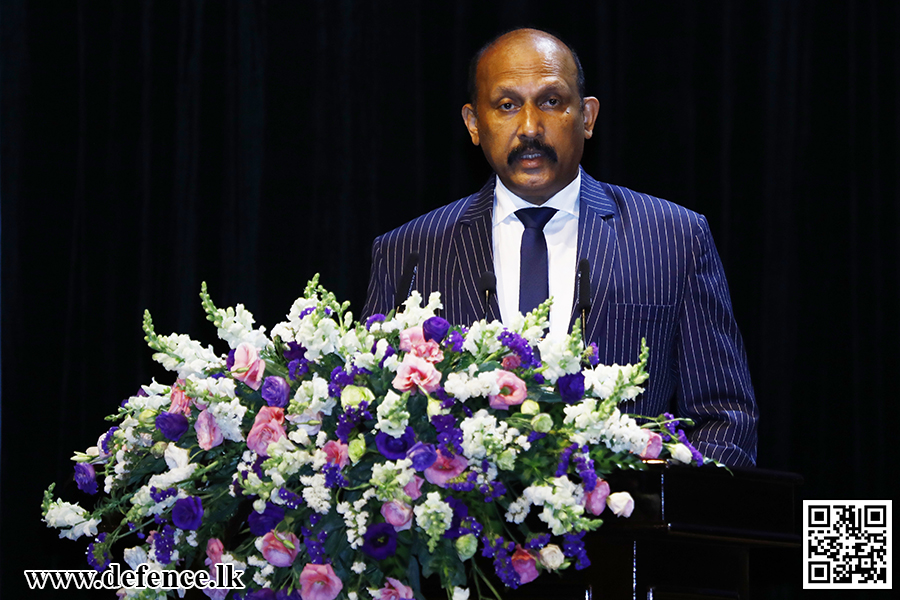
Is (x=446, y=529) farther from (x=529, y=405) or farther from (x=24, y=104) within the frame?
(x=24, y=104)

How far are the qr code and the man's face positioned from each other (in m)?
1.20

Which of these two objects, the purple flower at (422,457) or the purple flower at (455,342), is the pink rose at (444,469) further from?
the purple flower at (455,342)

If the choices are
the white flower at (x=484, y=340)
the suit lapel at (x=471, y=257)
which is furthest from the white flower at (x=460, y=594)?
the suit lapel at (x=471, y=257)

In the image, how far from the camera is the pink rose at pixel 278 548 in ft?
4.08

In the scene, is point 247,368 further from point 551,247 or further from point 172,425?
point 551,247

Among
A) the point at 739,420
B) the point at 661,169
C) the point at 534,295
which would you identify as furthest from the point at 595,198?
the point at 661,169

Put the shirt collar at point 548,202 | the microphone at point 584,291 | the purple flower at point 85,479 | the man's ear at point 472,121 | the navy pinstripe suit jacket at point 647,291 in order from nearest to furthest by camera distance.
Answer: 1. the purple flower at point 85,479
2. the microphone at point 584,291
3. the navy pinstripe suit jacket at point 647,291
4. the shirt collar at point 548,202
5. the man's ear at point 472,121

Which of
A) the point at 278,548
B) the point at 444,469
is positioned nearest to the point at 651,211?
the point at 444,469

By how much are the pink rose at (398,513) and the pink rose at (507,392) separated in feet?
0.57

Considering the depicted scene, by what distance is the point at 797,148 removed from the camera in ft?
11.3

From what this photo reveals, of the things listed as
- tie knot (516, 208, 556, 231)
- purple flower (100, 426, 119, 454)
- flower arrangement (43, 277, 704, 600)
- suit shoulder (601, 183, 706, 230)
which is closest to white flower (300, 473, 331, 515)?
flower arrangement (43, 277, 704, 600)

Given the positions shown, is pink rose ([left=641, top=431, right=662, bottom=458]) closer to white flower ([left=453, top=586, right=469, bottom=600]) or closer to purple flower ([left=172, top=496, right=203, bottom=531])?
white flower ([left=453, top=586, right=469, bottom=600])

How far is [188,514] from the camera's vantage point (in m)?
1.31

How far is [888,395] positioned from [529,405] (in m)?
2.61
